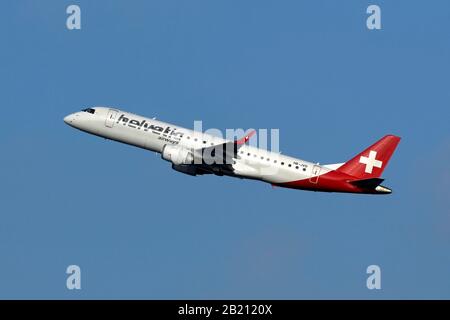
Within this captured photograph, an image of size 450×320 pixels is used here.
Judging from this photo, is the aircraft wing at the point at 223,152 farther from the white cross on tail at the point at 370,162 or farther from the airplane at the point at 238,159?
the white cross on tail at the point at 370,162

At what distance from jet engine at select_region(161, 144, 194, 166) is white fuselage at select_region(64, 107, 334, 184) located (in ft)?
3.35

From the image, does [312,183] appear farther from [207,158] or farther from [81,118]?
[81,118]

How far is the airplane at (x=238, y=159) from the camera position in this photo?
10638 centimetres

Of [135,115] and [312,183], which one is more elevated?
[135,115]

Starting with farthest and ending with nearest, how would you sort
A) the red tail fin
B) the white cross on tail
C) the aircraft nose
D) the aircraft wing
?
the aircraft nose, the white cross on tail, the red tail fin, the aircraft wing

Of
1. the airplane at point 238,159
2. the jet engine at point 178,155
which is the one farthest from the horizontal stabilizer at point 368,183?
the jet engine at point 178,155

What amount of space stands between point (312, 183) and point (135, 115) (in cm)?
1956

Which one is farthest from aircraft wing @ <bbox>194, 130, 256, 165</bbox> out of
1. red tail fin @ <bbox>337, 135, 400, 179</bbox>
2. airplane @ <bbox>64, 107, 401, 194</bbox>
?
red tail fin @ <bbox>337, 135, 400, 179</bbox>

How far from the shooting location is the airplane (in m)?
106

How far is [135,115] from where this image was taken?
4350 inches

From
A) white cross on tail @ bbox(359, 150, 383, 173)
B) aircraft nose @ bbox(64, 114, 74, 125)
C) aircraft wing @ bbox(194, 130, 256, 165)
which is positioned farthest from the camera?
aircraft nose @ bbox(64, 114, 74, 125)

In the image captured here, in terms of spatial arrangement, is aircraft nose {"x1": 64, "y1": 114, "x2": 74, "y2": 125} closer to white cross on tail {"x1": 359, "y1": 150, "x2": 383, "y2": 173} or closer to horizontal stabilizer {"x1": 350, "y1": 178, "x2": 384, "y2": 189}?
horizontal stabilizer {"x1": 350, "y1": 178, "x2": 384, "y2": 189}

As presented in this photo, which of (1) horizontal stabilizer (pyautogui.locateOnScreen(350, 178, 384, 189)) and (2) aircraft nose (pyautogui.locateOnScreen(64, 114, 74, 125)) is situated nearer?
(1) horizontal stabilizer (pyautogui.locateOnScreen(350, 178, 384, 189))

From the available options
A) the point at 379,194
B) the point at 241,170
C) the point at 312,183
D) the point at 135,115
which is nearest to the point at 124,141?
the point at 135,115
